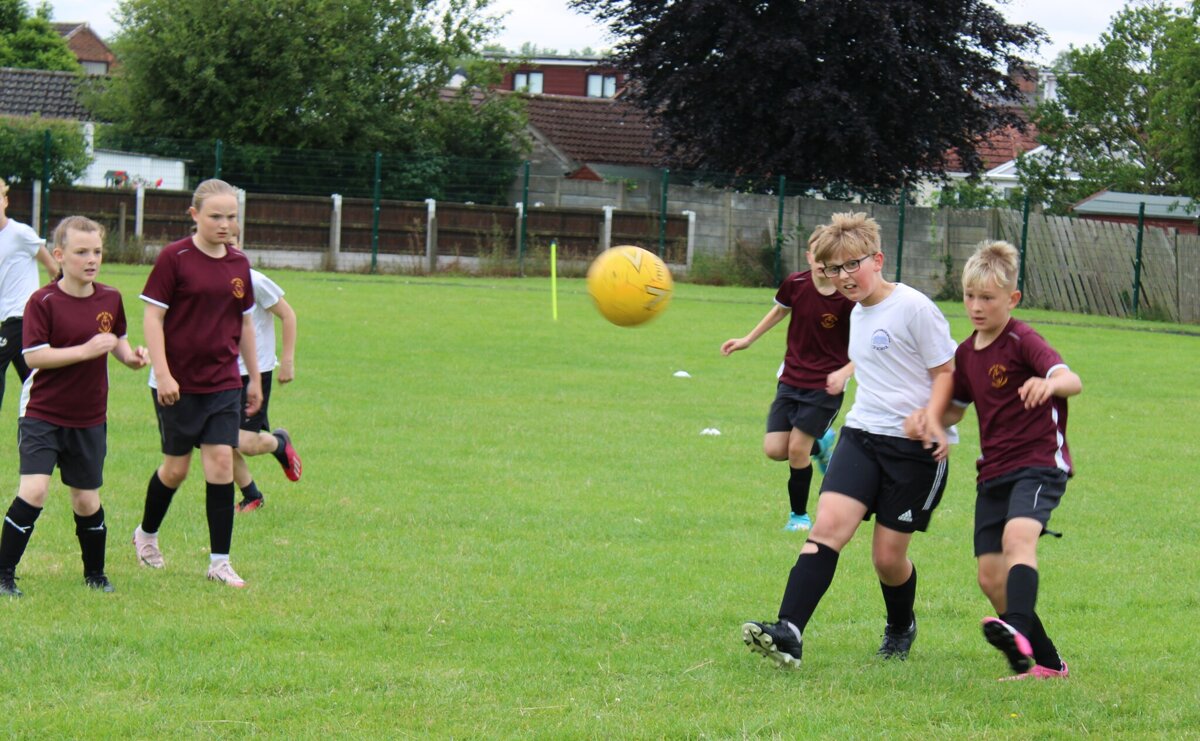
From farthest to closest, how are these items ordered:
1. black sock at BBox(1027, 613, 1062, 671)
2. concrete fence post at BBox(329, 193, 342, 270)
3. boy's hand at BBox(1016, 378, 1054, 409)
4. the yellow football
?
concrete fence post at BBox(329, 193, 342, 270)
the yellow football
black sock at BBox(1027, 613, 1062, 671)
boy's hand at BBox(1016, 378, 1054, 409)

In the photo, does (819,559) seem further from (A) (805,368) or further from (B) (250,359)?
(B) (250,359)

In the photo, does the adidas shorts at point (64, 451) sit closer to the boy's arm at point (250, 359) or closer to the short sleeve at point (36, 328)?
the short sleeve at point (36, 328)

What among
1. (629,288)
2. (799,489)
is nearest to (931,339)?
(629,288)

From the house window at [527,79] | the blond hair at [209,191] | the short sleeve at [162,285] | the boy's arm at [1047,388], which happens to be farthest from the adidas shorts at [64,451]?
the house window at [527,79]

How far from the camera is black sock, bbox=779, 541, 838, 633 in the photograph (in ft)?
18.4

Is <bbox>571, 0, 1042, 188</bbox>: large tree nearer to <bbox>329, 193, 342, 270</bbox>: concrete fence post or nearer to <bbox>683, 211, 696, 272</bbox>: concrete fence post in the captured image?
<bbox>683, 211, 696, 272</bbox>: concrete fence post

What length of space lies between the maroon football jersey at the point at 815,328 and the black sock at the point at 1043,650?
10.6 feet

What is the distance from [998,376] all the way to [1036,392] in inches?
13.4

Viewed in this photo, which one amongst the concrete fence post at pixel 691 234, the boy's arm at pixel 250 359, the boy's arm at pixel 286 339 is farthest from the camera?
the concrete fence post at pixel 691 234

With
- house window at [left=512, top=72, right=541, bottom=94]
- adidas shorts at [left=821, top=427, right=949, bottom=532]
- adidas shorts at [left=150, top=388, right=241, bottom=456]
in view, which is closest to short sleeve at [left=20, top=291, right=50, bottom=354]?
adidas shorts at [left=150, top=388, right=241, bottom=456]

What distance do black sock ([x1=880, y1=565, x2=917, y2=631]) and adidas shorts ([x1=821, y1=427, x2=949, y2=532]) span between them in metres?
0.27

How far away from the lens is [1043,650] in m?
5.52

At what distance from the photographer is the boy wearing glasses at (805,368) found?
8578 mm

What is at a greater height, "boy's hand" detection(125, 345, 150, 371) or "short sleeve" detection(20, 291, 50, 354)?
"short sleeve" detection(20, 291, 50, 354)
